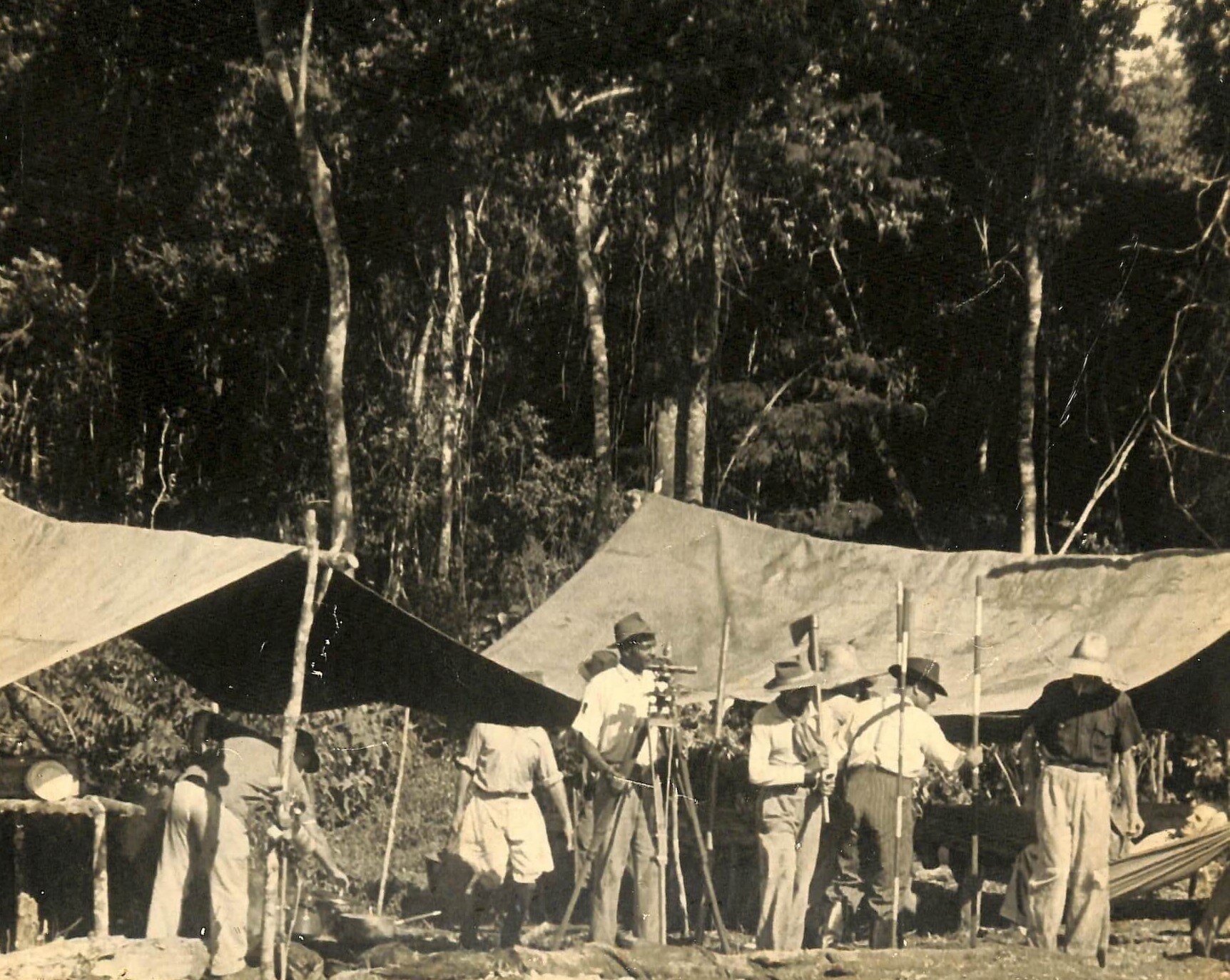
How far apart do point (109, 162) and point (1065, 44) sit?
31.2 ft

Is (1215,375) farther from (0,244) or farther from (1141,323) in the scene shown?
(0,244)

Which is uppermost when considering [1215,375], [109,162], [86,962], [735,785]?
[109,162]

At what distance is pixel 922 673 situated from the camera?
964 cm

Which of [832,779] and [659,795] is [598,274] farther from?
[659,795]

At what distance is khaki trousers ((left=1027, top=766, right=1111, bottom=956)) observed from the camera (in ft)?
29.4

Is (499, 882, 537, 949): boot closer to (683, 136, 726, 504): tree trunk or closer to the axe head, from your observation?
the axe head

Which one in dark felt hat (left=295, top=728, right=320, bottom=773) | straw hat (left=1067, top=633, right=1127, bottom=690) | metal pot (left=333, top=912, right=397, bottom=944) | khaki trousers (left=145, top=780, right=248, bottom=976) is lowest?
metal pot (left=333, top=912, right=397, bottom=944)

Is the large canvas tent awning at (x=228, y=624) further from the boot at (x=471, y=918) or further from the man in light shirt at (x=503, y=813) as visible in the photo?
the boot at (x=471, y=918)

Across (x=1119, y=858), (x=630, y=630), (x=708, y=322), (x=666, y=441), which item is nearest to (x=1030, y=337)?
(x=708, y=322)

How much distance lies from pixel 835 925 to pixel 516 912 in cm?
168

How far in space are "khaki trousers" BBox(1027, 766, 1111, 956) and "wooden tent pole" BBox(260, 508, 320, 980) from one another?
3.72 meters

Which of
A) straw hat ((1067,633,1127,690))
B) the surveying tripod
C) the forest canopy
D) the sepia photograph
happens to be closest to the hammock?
the sepia photograph

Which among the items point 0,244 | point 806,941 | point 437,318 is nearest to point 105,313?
point 0,244

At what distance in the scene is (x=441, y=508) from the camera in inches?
744
